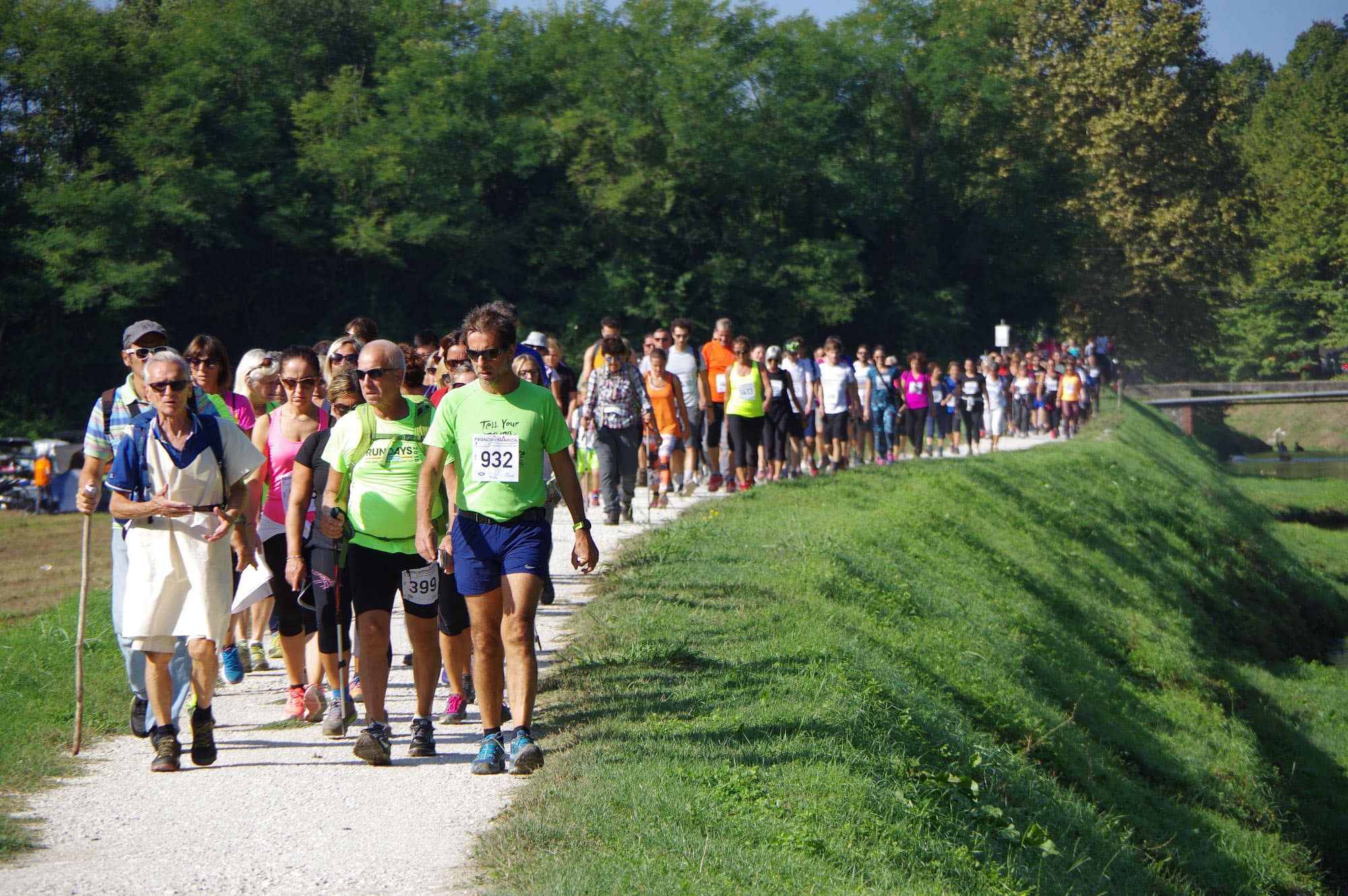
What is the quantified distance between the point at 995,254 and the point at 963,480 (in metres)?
29.7

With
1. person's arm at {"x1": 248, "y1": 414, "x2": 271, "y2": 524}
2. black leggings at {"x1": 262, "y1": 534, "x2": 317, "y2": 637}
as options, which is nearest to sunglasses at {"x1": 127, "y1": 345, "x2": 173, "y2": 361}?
person's arm at {"x1": 248, "y1": 414, "x2": 271, "y2": 524}

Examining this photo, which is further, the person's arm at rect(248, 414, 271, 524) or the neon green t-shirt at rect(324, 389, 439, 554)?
the person's arm at rect(248, 414, 271, 524)

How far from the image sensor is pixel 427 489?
6.95 m

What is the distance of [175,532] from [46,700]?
216 cm

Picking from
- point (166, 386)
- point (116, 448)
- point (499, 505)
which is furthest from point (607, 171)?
point (499, 505)

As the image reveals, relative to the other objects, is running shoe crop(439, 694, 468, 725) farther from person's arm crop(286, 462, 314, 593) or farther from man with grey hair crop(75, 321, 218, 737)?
man with grey hair crop(75, 321, 218, 737)

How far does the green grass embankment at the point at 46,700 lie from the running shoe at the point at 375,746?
4.39ft

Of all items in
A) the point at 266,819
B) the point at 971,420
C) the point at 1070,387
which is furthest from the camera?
the point at 1070,387

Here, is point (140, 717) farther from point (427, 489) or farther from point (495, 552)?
point (495, 552)

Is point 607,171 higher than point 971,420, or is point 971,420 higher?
point 607,171

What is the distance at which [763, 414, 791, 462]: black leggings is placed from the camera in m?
19.0

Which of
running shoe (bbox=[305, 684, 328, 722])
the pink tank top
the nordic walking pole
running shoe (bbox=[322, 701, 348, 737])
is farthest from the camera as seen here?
the pink tank top

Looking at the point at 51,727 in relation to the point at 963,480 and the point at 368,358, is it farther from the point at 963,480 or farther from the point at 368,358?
the point at 963,480

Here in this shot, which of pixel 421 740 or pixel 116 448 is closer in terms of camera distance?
pixel 116 448
